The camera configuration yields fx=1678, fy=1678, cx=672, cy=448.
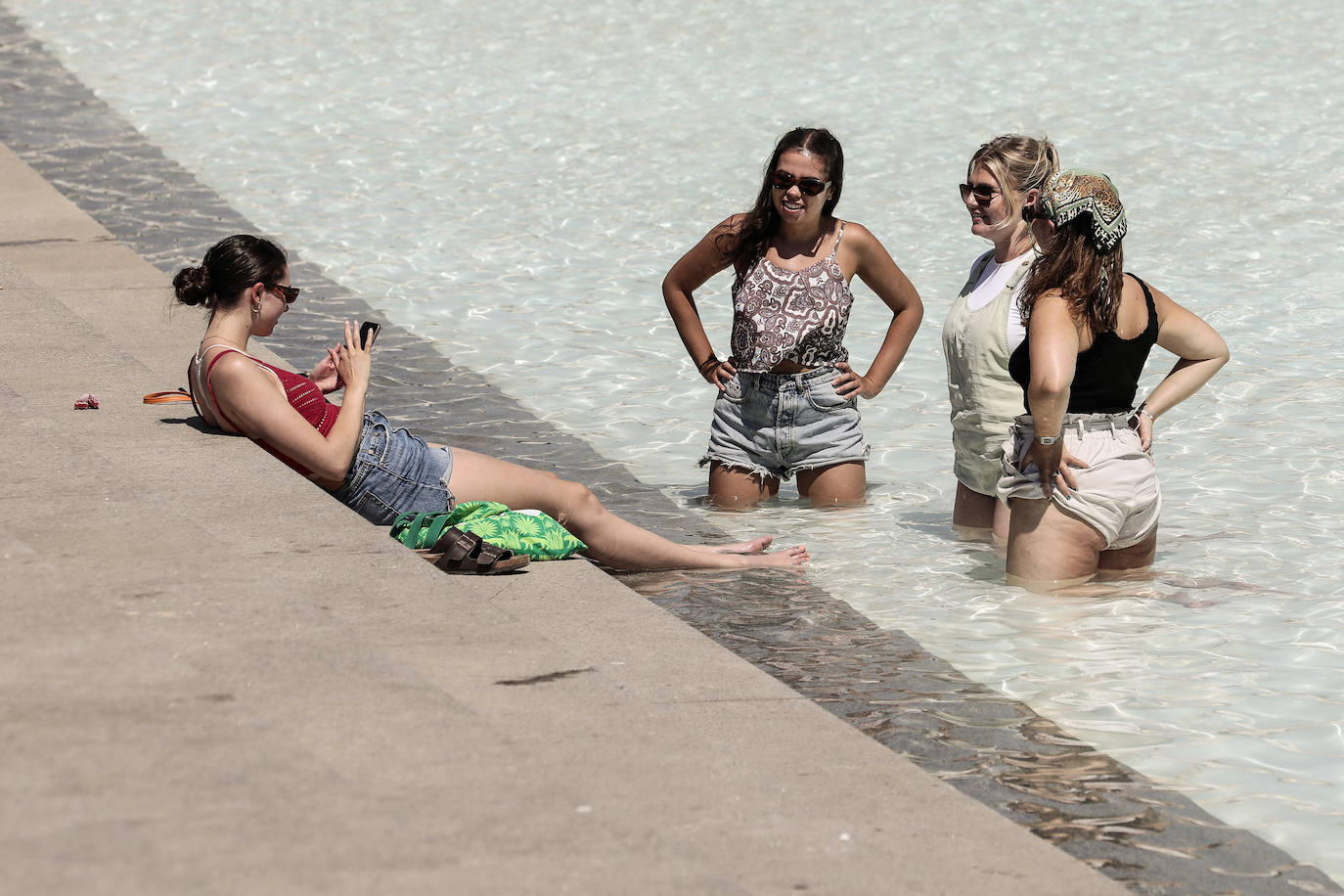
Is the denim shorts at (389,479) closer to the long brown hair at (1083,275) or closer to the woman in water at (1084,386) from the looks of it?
the woman in water at (1084,386)

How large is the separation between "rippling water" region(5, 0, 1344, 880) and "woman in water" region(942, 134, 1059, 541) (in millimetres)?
519

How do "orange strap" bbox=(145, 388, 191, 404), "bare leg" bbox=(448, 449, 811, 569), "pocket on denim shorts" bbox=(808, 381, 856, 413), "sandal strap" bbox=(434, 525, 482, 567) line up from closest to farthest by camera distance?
"sandal strap" bbox=(434, 525, 482, 567) → "bare leg" bbox=(448, 449, 811, 569) → "orange strap" bbox=(145, 388, 191, 404) → "pocket on denim shorts" bbox=(808, 381, 856, 413)

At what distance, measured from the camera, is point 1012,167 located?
579 cm

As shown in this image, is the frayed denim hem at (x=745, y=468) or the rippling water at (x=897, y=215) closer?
the rippling water at (x=897, y=215)

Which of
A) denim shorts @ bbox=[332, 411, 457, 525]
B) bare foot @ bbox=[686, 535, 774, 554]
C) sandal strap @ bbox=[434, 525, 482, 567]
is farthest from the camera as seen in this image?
bare foot @ bbox=[686, 535, 774, 554]

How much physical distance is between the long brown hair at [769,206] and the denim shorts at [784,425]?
435 mm

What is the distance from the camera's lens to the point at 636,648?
4.39 m

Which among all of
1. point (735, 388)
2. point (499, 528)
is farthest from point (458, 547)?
point (735, 388)

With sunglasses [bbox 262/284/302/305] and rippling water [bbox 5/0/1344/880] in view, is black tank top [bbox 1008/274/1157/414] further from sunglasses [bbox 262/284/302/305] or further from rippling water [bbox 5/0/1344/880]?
sunglasses [bbox 262/284/302/305]

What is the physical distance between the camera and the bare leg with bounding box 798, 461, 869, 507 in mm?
6703

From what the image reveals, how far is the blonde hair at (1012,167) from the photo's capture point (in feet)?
18.9

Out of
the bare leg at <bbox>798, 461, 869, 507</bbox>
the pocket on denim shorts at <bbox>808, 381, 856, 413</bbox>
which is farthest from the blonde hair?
the bare leg at <bbox>798, 461, 869, 507</bbox>

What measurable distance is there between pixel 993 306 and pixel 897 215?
6484mm

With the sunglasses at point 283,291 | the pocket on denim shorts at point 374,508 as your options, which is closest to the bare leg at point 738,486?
the pocket on denim shorts at point 374,508
